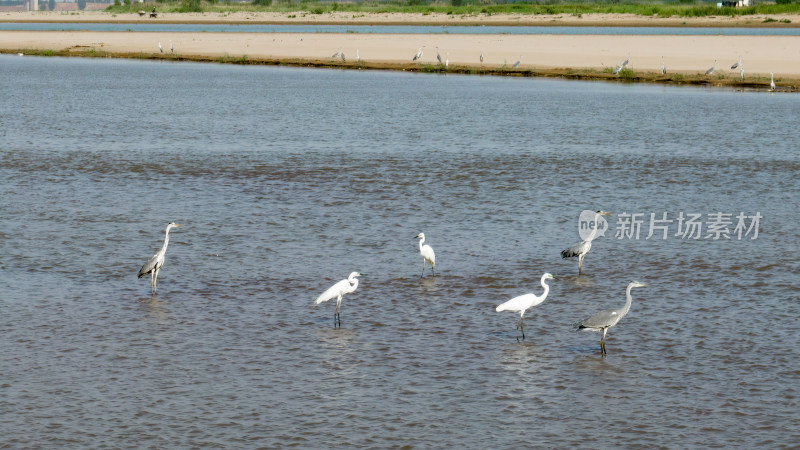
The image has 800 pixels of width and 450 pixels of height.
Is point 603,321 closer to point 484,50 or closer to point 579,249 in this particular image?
point 579,249

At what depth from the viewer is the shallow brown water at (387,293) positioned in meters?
12.3

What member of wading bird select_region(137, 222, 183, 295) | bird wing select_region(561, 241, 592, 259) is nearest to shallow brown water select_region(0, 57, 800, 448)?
wading bird select_region(137, 222, 183, 295)

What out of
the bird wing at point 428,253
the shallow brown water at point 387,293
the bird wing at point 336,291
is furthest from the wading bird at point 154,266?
the bird wing at point 428,253

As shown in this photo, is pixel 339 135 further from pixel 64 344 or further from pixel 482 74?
pixel 482 74

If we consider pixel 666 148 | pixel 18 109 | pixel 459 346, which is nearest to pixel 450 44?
pixel 18 109

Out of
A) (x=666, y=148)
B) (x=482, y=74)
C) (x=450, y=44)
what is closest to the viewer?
(x=666, y=148)

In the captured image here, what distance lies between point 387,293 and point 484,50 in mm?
65951

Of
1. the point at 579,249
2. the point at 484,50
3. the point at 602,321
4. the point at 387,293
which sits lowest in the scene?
the point at 387,293

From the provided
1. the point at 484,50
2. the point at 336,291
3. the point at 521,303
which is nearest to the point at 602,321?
the point at 521,303

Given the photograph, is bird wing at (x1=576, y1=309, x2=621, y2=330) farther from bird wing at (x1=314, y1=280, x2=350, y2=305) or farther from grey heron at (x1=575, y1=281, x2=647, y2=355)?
bird wing at (x1=314, y1=280, x2=350, y2=305)

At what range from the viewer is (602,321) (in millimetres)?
14281

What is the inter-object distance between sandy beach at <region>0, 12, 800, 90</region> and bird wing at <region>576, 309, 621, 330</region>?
4524 centimetres

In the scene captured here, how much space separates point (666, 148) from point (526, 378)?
77.4ft

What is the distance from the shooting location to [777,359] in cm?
1431
